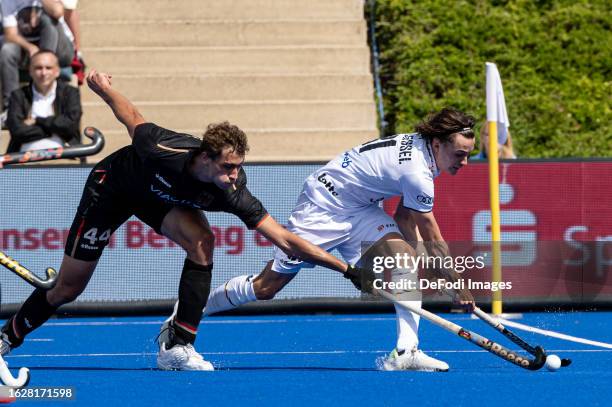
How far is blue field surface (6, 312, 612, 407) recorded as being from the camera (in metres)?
5.96

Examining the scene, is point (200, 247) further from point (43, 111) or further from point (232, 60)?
point (232, 60)

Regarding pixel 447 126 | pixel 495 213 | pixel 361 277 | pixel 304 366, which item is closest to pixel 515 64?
pixel 495 213

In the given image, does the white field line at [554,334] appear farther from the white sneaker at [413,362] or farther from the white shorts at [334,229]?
the white shorts at [334,229]

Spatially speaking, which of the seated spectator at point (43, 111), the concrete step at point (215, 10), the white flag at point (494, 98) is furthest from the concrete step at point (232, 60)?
the white flag at point (494, 98)

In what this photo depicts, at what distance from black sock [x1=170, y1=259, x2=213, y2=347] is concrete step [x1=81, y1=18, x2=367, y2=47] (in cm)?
805

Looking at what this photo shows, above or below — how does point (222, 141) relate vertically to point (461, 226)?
above

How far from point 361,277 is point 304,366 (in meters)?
0.86

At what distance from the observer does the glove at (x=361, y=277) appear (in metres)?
6.80

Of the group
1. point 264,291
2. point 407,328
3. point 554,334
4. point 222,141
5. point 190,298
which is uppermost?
point 222,141

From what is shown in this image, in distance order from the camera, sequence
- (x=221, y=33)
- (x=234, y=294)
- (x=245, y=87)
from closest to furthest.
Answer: (x=234, y=294) < (x=245, y=87) < (x=221, y=33)

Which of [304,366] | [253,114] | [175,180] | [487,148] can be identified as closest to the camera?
[175,180]

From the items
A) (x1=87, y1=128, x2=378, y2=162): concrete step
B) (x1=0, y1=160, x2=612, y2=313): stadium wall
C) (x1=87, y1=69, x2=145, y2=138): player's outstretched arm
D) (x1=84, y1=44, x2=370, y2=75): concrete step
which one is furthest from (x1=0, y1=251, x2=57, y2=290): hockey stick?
(x1=84, y1=44, x2=370, y2=75): concrete step

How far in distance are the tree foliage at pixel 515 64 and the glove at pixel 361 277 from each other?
7086 mm

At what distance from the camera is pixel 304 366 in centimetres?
747
